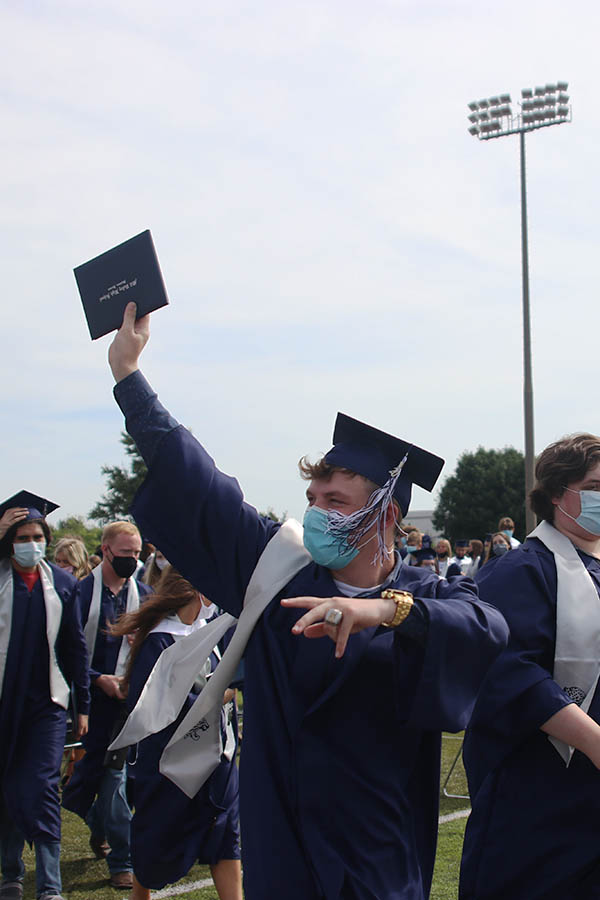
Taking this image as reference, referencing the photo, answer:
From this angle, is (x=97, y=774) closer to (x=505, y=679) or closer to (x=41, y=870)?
(x=41, y=870)

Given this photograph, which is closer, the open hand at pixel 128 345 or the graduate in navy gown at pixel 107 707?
the open hand at pixel 128 345

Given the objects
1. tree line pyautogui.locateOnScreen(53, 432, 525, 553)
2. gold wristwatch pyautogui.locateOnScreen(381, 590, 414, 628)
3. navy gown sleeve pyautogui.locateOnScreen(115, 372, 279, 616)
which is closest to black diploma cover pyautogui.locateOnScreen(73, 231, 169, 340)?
navy gown sleeve pyautogui.locateOnScreen(115, 372, 279, 616)

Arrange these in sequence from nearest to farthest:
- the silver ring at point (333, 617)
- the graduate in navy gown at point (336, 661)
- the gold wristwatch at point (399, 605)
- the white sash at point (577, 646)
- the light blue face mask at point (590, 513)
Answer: the silver ring at point (333, 617) < the gold wristwatch at point (399, 605) < the graduate in navy gown at point (336, 661) < the white sash at point (577, 646) < the light blue face mask at point (590, 513)

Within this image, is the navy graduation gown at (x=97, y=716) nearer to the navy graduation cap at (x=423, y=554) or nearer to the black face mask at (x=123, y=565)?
the black face mask at (x=123, y=565)

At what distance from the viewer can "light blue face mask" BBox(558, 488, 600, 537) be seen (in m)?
3.73

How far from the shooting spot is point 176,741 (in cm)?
352

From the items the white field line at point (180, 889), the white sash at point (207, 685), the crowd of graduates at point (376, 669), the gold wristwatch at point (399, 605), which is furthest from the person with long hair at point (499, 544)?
the gold wristwatch at point (399, 605)

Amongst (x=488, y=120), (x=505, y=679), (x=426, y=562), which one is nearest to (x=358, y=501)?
(x=505, y=679)

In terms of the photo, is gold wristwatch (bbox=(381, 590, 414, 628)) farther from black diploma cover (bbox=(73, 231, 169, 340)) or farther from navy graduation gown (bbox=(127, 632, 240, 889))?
navy graduation gown (bbox=(127, 632, 240, 889))

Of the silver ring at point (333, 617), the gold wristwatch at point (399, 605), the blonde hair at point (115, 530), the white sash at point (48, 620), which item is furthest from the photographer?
the blonde hair at point (115, 530)

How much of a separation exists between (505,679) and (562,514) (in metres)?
0.72

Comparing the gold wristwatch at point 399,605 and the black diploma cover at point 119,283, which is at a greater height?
the black diploma cover at point 119,283

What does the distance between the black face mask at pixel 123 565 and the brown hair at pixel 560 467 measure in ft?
13.5

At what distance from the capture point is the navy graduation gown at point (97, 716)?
22.9ft
